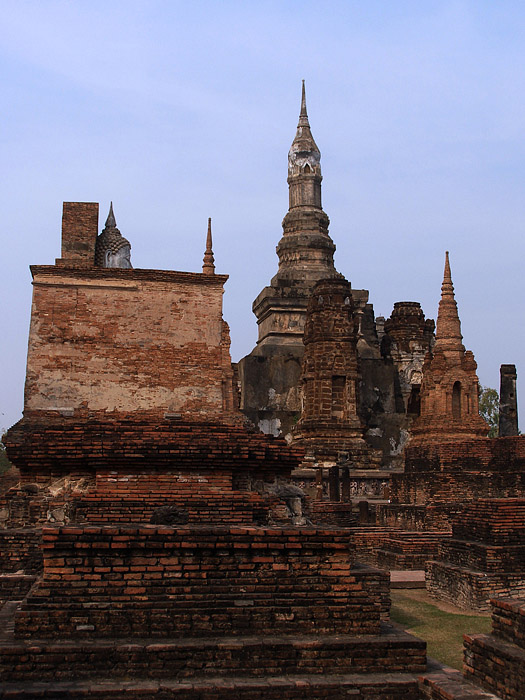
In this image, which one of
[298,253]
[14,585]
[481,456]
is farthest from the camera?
[298,253]

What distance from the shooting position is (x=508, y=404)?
2677 cm

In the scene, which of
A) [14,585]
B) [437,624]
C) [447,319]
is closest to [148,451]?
[14,585]

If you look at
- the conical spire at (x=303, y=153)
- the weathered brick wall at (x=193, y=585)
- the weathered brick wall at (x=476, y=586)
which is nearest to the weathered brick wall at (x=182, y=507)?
the weathered brick wall at (x=193, y=585)

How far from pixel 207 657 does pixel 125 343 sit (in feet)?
36.1

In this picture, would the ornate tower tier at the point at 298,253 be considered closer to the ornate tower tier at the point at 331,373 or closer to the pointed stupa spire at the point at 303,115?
the pointed stupa spire at the point at 303,115

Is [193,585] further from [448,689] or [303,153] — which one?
[303,153]

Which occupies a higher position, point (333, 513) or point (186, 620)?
point (333, 513)

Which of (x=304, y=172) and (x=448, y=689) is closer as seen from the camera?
(x=448, y=689)

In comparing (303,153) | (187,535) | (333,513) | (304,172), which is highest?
(303,153)

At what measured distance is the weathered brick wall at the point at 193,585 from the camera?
5.35m

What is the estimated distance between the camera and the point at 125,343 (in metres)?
15.8

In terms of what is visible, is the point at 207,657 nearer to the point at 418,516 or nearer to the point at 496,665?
the point at 496,665

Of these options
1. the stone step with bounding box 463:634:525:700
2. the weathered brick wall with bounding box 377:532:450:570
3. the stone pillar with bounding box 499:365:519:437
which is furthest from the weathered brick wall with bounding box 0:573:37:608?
the stone pillar with bounding box 499:365:519:437

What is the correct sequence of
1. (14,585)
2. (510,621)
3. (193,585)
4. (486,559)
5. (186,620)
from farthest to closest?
(486,559), (14,585), (510,621), (193,585), (186,620)
